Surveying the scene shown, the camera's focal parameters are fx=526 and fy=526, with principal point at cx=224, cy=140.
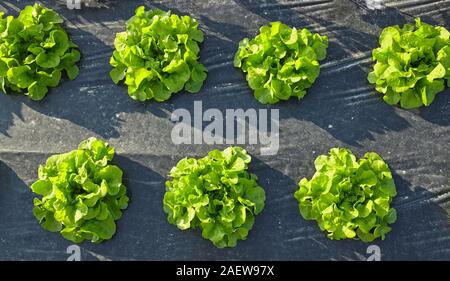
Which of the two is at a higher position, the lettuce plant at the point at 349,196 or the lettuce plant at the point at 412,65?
the lettuce plant at the point at 412,65

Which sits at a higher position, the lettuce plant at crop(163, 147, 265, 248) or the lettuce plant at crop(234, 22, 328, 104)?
the lettuce plant at crop(234, 22, 328, 104)

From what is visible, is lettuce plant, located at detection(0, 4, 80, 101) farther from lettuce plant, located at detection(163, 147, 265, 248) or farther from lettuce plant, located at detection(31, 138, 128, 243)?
lettuce plant, located at detection(163, 147, 265, 248)

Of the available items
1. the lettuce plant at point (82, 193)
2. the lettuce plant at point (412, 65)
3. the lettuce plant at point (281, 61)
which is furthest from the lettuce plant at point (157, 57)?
the lettuce plant at point (412, 65)

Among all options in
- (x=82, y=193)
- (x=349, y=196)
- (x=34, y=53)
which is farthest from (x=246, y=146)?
(x=34, y=53)

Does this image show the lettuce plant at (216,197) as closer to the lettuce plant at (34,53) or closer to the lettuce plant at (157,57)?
the lettuce plant at (157,57)

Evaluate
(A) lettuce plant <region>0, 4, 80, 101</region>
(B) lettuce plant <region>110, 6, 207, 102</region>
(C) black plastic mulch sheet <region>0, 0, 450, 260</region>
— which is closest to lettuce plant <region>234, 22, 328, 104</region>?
(C) black plastic mulch sheet <region>0, 0, 450, 260</region>

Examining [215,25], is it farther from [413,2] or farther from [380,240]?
[380,240]
